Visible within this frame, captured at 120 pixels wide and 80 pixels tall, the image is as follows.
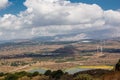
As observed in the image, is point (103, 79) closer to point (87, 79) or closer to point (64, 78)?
point (87, 79)

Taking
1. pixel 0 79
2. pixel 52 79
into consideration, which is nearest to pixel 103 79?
pixel 52 79

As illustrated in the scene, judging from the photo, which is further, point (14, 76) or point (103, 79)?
point (14, 76)

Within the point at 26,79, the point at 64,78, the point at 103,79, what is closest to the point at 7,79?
the point at 26,79

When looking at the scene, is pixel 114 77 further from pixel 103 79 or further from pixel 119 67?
pixel 119 67

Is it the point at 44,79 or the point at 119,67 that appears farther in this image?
the point at 44,79

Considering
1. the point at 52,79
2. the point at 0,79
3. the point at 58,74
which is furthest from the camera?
the point at 0,79

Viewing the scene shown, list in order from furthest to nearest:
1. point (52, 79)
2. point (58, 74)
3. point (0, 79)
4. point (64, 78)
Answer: point (0, 79), point (58, 74), point (52, 79), point (64, 78)

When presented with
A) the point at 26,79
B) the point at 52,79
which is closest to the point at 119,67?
the point at 52,79

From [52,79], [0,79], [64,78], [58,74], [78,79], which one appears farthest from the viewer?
[0,79]

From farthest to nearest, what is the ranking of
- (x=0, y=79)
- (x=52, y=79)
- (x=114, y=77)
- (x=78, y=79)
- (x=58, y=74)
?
(x=0, y=79) → (x=58, y=74) → (x=52, y=79) → (x=78, y=79) → (x=114, y=77)
